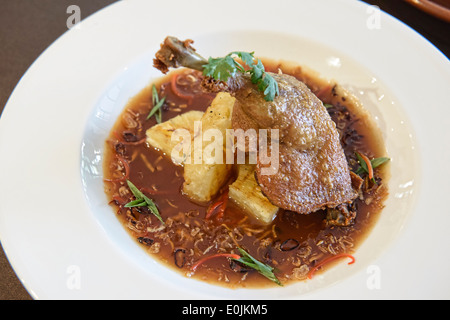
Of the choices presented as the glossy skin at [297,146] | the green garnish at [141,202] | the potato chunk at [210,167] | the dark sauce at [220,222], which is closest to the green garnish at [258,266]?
the dark sauce at [220,222]

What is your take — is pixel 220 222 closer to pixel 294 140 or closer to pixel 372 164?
pixel 294 140

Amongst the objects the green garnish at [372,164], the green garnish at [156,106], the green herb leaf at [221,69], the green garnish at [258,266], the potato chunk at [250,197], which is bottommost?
the green garnish at [258,266]

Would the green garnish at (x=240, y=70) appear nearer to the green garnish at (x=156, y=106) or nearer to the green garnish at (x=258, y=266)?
the green garnish at (x=258, y=266)

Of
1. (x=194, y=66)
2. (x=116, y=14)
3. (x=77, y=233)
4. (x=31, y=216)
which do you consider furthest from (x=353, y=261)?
(x=116, y=14)

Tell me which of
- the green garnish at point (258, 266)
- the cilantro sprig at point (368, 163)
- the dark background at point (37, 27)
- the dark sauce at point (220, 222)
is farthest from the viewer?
the dark background at point (37, 27)

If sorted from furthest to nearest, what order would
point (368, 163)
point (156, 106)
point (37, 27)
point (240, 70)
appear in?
point (37, 27) < point (156, 106) < point (368, 163) < point (240, 70)

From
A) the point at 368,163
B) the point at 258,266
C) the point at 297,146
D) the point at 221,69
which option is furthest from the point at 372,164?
the point at 221,69

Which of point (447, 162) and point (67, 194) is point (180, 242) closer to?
point (67, 194)
